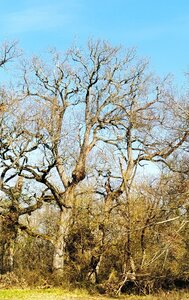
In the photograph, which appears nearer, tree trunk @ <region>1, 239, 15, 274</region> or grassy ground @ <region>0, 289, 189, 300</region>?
grassy ground @ <region>0, 289, 189, 300</region>

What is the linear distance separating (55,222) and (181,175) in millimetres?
7700

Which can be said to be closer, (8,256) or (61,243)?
(61,243)

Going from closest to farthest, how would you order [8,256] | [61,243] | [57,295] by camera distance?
[57,295]
[61,243]
[8,256]

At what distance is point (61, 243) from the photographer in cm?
2338

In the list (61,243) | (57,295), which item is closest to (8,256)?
(61,243)

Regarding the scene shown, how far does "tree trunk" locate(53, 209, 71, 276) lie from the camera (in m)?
23.1

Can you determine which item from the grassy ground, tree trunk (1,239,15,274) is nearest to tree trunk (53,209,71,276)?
the grassy ground

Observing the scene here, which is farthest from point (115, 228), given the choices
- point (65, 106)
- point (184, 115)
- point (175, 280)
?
point (65, 106)

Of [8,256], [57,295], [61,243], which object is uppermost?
[61,243]

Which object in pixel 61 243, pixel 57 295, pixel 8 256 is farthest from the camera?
pixel 8 256

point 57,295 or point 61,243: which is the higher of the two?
point 61,243

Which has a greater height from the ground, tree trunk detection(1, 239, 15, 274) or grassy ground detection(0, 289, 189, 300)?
tree trunk detection(1, 239, 15, 274)

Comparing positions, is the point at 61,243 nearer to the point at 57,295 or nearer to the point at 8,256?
the point at 57,295

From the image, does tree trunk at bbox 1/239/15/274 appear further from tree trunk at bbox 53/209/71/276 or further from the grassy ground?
the grassy ground
